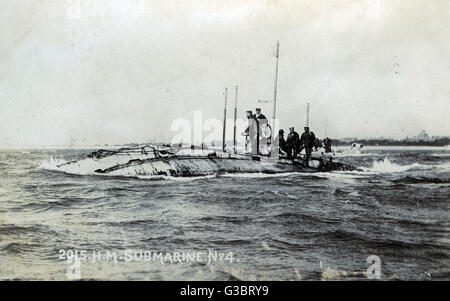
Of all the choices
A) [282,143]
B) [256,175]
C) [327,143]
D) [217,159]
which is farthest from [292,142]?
[217,159]

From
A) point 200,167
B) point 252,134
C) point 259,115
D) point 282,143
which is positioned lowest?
point 200,167

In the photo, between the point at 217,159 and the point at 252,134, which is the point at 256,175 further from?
the point at 252,134

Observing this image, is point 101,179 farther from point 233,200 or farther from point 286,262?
point 286,262

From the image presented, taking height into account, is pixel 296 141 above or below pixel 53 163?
above

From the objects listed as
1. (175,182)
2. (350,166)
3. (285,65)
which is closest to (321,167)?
(350,166)

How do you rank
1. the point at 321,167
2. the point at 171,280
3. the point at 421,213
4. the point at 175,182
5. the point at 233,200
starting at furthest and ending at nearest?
the point at 321,167 < the point at 175,182 < the point at 233,200 < the point at 421,213 < the point at 171,280

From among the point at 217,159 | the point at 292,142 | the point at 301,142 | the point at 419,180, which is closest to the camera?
the point at 419,180

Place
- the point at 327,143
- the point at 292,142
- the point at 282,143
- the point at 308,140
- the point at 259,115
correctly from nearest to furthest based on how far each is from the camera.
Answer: the point at 259,115, the point at 327,143, the point at 308,140, the point at 292,142, the point at 282,143

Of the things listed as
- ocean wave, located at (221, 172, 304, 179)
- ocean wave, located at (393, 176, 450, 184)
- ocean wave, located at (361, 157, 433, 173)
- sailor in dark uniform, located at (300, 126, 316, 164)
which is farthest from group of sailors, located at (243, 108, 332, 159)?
ocean wave, located at (361, 157, 433, 173)
